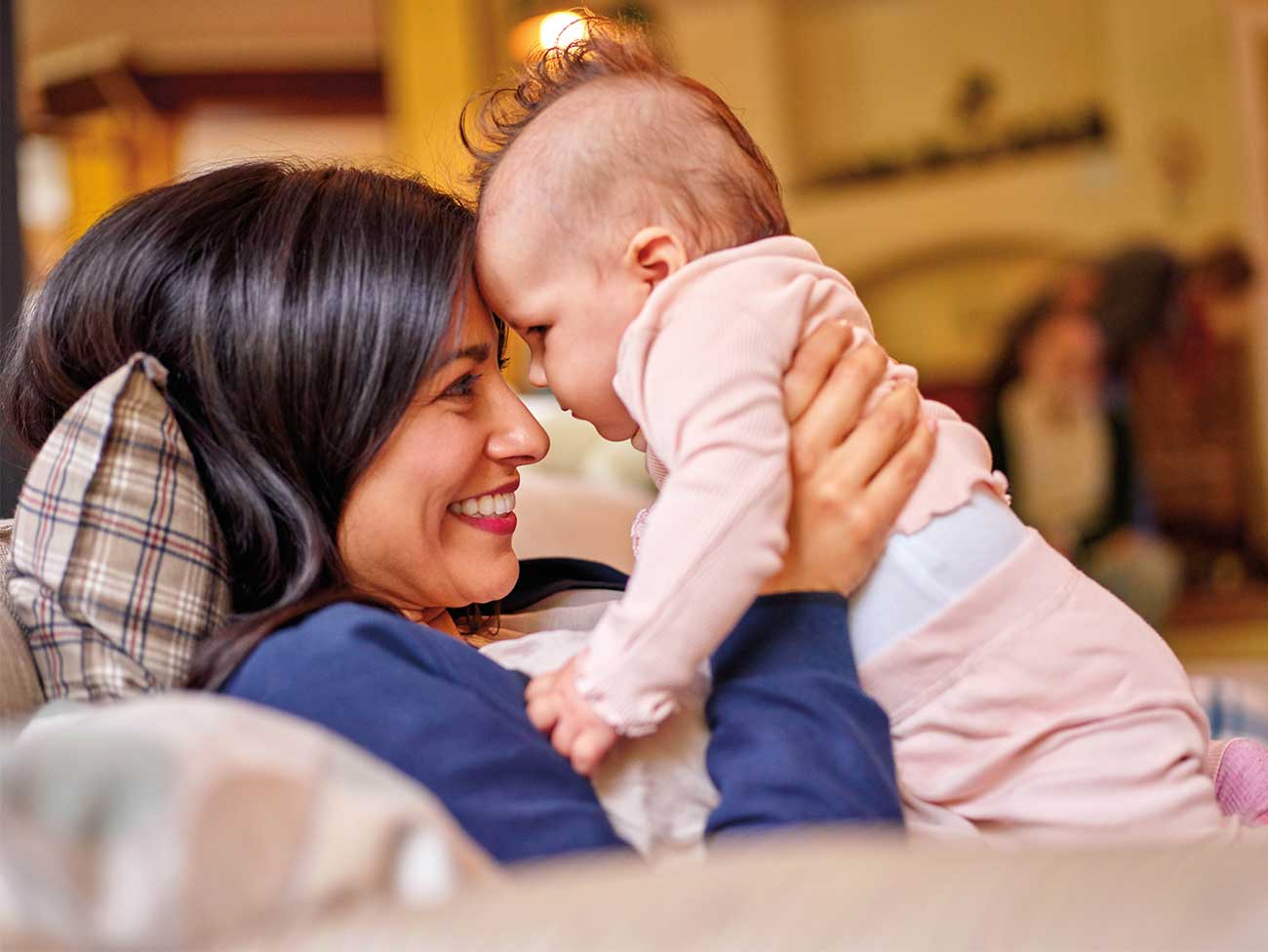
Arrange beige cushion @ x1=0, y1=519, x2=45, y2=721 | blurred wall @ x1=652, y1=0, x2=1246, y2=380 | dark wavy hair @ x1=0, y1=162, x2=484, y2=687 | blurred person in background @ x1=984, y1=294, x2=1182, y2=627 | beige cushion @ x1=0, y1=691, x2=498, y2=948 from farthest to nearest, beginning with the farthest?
blurred wall @ x1=652, y1=0, x2=1246, y2=380 → blurred person in background @ x1=984, y1=294, x2=1182, y2=627 → dark wavy hair @ x1=0, y1=162, x2=484, y2=687 → beige cushion @ x1=0, y1=519, x2=45, y2=721 → beige cushion @ x1=0, y1=691, x2=498, y2=948

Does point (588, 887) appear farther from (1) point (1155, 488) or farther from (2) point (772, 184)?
(1) point (1155, 488)

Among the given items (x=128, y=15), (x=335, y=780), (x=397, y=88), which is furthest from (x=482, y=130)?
(x=128, y=15)

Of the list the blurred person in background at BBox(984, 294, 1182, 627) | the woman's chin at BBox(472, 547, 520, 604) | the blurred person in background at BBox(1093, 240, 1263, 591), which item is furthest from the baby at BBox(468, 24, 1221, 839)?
the blurred person in background at BBox(1093, 240, 1263, 591)

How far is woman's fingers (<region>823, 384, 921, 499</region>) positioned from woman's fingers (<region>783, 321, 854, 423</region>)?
44mm

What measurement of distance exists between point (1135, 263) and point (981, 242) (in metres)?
0.69

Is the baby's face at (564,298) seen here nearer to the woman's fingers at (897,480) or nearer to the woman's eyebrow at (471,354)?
the woman's eyebrow at (471,354)

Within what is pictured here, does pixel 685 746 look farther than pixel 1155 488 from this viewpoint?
No

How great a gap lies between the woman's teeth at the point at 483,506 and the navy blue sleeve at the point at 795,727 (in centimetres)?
32

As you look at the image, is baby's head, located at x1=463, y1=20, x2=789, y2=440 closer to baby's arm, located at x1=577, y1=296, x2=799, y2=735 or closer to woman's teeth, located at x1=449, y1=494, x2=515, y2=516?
woman's teeth, located at x1=449, y1=494, x2=515, y2=516

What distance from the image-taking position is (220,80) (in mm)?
5766

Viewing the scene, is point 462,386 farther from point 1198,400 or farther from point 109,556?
point 1198,400

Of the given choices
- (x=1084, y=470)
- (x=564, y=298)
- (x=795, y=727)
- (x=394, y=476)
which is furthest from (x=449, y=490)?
(x=1084, y=470)

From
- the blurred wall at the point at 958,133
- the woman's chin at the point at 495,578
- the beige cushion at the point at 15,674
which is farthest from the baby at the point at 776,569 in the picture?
the blurred wall at the point at 958,133

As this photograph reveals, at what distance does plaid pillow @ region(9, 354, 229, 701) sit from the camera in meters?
0.90
